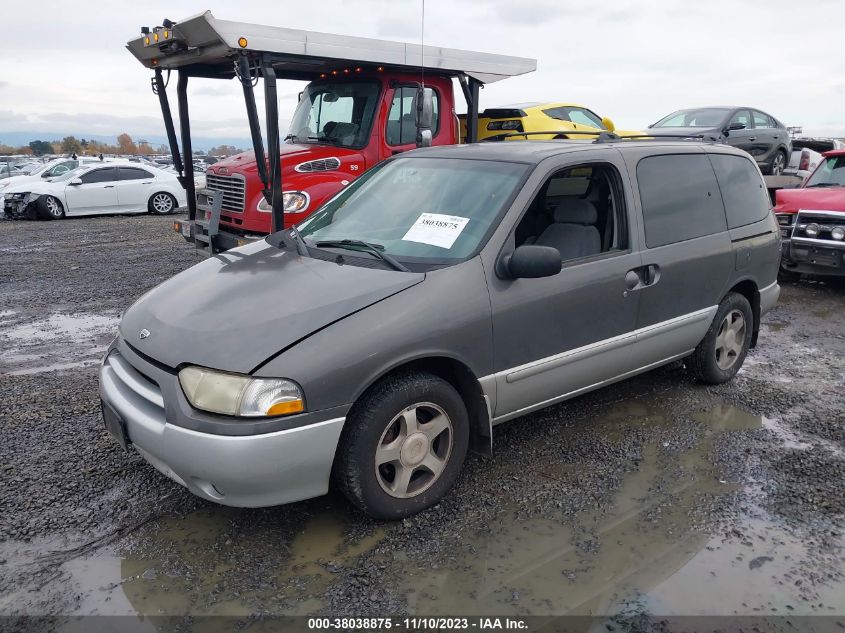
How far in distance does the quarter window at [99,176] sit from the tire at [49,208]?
815mm

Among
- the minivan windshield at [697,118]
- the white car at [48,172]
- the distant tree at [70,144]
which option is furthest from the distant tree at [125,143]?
the minivan windshield at [697,118]

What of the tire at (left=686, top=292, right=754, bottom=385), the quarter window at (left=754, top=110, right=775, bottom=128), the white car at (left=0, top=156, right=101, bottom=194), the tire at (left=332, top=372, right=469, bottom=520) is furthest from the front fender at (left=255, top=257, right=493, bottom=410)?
the white car at (left=0, top=156, right=101, bottom=194)

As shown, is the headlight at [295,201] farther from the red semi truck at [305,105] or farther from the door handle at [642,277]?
the door handle at [642,277]

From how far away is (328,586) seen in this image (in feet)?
9.22

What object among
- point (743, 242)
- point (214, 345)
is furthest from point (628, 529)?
point (743, 242)

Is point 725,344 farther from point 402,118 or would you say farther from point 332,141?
point 332,141

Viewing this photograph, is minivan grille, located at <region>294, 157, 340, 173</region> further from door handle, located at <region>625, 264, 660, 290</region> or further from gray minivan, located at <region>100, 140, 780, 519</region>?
door handle, located at <region>625, 264, 660, 290</region>

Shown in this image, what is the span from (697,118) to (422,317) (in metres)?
11.4

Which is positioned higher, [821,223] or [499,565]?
[821,223]

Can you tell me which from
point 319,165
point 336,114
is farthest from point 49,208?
point 319,165

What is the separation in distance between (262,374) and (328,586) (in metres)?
0.93

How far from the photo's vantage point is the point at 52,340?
20.6ft

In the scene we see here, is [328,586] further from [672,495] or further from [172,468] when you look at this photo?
[672,495]

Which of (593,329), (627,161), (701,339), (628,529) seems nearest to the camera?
(628,529)
